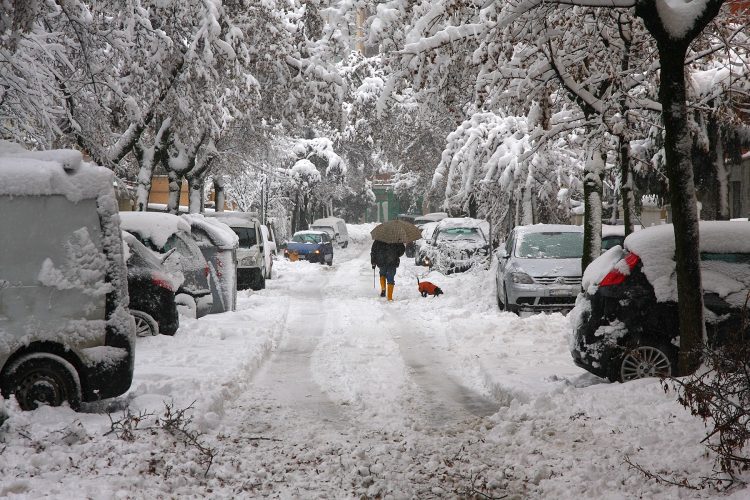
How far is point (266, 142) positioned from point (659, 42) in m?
22.9

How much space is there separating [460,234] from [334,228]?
25735 millimetres

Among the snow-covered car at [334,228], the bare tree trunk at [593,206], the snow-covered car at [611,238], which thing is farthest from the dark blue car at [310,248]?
the bare tree trunk at [593,206]

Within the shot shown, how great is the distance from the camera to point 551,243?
55.3ft

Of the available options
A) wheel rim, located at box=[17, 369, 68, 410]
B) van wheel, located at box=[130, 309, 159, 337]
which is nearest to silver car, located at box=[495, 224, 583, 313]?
van wheel, located at box=[130, 309, 159, 337]

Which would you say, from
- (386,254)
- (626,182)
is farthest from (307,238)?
(626,182)

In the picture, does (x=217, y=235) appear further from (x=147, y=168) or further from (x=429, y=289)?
(x=429, y=289)

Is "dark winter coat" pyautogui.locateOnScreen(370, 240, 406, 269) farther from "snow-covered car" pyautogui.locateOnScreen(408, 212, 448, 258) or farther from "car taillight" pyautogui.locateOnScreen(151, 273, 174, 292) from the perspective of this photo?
"snow-covered car" pyautogui.locateOnScreen(408, 212, 448, 258)

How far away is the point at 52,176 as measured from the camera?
688 centimetres

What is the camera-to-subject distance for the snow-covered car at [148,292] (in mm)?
11062

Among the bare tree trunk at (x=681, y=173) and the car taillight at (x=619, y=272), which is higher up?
the bare tree trunk at (x=681, y=173)

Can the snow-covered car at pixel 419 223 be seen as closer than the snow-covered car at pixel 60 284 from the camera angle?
No

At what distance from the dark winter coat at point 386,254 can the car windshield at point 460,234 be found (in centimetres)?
708

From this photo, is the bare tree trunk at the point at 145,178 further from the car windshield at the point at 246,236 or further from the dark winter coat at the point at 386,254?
the dark winter coat at the point at 386,254

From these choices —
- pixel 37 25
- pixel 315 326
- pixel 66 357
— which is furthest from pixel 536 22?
pixel 315 326
